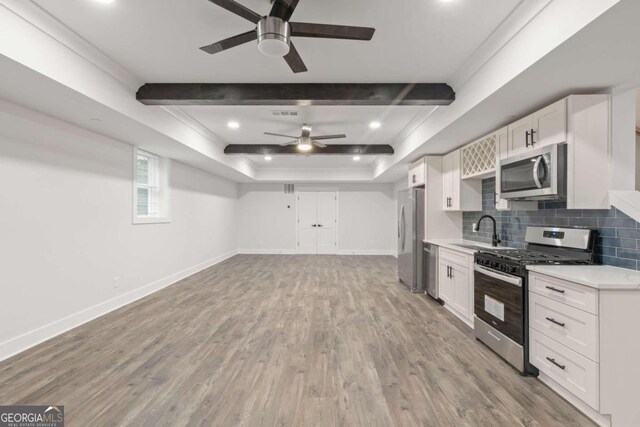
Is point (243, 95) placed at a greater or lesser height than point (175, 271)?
greater

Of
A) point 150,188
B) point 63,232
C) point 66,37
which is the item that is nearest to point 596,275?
point 66,37

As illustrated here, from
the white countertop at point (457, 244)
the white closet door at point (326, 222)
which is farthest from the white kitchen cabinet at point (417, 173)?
the white closet door at point (326, 222)

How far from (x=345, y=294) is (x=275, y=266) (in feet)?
9.35

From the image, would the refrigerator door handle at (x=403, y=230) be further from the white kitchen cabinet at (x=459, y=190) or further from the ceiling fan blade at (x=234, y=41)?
the ceiling fan blade at (x=234, y=41)

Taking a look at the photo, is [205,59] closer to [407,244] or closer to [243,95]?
[243,95]

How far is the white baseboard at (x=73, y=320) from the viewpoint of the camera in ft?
8.55

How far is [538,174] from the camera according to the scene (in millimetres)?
2504

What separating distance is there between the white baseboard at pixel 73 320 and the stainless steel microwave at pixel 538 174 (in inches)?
195

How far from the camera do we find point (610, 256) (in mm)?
2287

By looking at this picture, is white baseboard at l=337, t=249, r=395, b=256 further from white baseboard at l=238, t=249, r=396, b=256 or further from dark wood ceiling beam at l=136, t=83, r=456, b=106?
dark wood ceiling beam at l=136, t=83, r=456, b=106

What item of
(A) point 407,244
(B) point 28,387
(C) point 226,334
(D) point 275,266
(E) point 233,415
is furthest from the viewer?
(D) point 275,266

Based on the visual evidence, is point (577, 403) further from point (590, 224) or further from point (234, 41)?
point (234, 41)

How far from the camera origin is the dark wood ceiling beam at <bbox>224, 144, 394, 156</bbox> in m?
5.86

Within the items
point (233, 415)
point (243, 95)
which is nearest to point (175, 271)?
point (243, 95)
